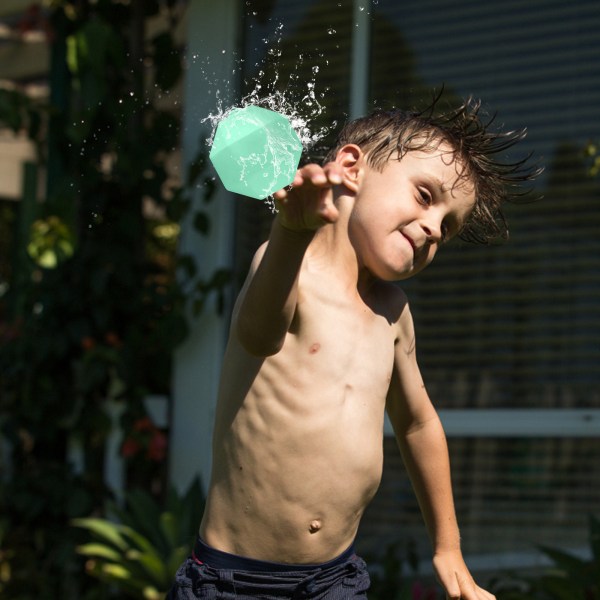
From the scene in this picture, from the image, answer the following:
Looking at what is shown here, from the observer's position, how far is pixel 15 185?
6.59 m

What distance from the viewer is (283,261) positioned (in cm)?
136

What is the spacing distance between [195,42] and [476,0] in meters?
1.03

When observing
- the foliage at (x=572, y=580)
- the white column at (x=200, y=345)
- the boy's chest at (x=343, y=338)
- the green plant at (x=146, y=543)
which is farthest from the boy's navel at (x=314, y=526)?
the white column at (x=200, y=345)

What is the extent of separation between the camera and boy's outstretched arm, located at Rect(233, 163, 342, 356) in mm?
1224

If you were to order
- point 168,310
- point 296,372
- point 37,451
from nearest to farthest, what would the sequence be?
1. point 296,372
2. point 168,310
3. point 37,451

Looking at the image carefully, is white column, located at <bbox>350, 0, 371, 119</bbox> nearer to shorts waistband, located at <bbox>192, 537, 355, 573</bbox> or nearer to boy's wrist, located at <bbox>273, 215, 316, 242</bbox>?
shorts waistband, located at <bbox>192, 537, 355, 573</bbox>

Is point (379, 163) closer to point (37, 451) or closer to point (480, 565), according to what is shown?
point (480, 565)

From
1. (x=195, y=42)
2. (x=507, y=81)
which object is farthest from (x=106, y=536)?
(x=507, y=81)

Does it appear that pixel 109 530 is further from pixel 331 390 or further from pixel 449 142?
pixel 449 142

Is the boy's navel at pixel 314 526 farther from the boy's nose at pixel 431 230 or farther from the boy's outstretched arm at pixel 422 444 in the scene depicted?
the boy's nose at pixel 431 230

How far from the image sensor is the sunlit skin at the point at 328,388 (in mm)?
1627

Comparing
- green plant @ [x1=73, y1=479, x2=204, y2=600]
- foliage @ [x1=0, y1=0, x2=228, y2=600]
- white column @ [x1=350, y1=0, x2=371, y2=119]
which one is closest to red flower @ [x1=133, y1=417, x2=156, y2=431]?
foliage @ [x1=0, y1=0, x2=228, y2=600]

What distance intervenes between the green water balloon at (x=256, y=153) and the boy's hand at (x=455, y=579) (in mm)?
838

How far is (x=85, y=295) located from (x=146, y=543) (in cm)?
104
